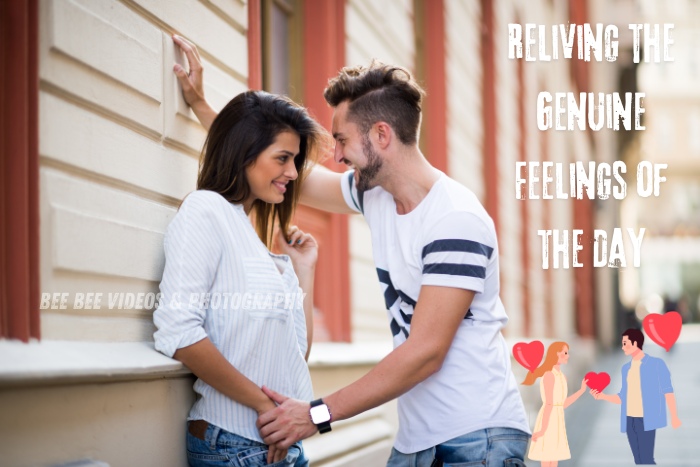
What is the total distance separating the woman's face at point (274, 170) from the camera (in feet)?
10.9

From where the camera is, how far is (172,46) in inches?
140

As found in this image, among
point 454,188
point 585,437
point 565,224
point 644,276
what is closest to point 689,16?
point 644,276

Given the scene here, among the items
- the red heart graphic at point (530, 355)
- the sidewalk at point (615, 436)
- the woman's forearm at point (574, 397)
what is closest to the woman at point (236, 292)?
the woman's forearm at point (574, 397)

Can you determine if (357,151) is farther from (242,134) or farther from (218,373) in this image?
(218,373)

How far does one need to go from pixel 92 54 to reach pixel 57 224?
1.97 feet

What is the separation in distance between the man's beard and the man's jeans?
2066 millimetres

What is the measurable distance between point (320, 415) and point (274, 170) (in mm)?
883

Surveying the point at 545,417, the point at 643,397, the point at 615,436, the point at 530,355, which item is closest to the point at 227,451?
the point at 545,417

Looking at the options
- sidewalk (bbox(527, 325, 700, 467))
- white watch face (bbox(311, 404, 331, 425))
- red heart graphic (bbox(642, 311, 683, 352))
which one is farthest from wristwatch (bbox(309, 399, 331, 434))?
sidewalk (bbox(527, 325, 700, 467))

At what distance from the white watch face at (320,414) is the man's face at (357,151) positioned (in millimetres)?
903

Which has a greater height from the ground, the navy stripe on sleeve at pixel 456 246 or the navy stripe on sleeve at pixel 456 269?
the navy stripe on sleeve at pixel 456 246

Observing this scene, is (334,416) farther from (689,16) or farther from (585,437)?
(689,16)

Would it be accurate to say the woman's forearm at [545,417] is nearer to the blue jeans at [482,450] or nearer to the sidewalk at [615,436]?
the blue jeans at [482,450]

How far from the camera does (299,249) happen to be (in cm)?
379
